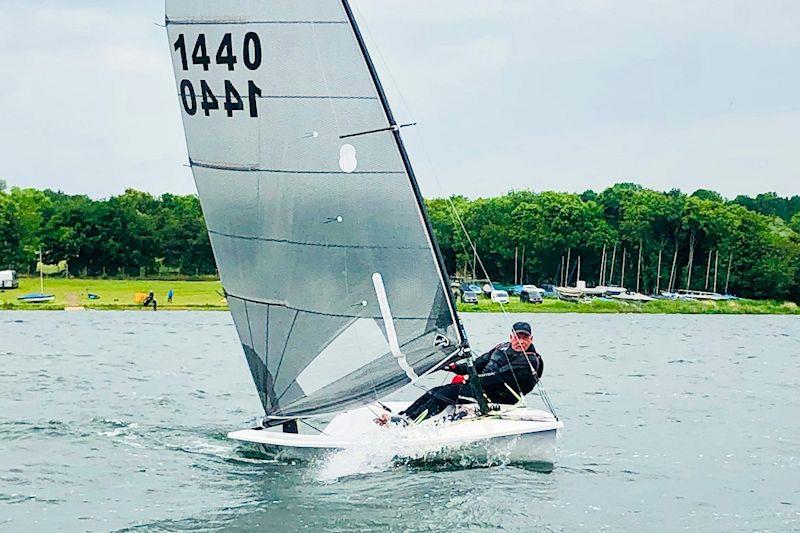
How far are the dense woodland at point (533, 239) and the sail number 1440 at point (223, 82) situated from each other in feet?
249

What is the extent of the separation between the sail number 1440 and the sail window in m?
1.23

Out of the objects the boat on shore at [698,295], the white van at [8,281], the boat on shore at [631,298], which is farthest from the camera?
the boat on shore at [698,295]

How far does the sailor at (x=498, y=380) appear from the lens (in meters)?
15.5

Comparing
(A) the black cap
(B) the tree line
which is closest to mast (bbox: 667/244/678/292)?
(B) the tree line

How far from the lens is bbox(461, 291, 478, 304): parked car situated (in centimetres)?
7550

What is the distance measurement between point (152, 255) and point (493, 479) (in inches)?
3243

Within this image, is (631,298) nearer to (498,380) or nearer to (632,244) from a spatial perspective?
(632,244)

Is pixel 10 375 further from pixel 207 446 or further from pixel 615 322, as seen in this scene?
pixel 615 322

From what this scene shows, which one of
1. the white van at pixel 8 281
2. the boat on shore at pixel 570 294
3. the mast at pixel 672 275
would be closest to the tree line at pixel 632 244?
the mast at pixel 672 275

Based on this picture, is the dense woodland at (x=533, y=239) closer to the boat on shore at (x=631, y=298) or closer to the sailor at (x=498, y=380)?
the boat on shore at (x=631, y=298)

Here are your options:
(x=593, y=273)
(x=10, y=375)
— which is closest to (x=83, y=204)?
(x=593, y=273)

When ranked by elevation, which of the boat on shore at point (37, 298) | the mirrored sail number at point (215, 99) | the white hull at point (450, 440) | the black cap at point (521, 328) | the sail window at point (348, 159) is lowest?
the boat on shore at point (37, 298)

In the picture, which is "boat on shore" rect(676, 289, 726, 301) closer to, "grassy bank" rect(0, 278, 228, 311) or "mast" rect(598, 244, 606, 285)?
"mast" rect(598, 244, 606, 285)

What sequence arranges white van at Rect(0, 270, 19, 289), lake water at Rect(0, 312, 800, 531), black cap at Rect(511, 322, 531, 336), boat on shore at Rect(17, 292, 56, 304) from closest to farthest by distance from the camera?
lake water at Rect(0, 312, 800, 531), black cap at Rect(511, 322, 531, 336), boat on shore at Rect(17, 292, 56, 304), white van at Rect(0, 270, 19, 289)
